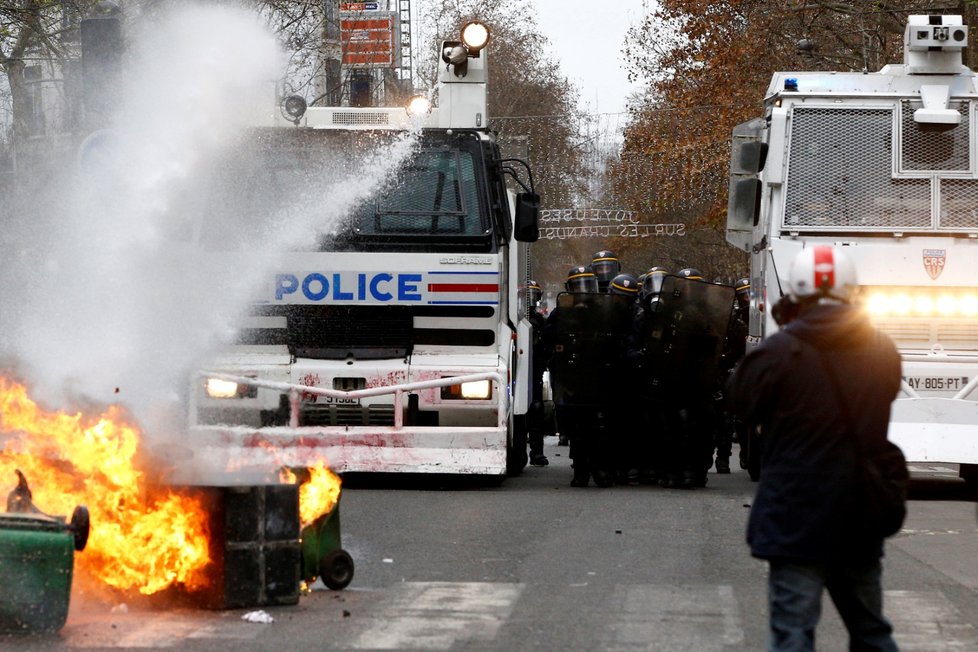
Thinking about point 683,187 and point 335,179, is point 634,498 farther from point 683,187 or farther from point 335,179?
point 683,187

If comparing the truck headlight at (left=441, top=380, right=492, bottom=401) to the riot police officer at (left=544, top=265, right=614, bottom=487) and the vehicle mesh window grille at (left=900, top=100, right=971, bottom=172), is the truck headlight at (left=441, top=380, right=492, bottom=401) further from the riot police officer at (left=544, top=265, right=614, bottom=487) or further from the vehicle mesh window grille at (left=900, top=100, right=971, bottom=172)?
the vehicle mesh window grille at (left=900, top=100, right=971, bottom=172)

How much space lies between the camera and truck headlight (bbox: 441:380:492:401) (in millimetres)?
13680

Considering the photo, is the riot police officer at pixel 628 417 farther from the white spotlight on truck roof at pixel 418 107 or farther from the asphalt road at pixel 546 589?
the white spotlight on truck roof at pixel 418 107

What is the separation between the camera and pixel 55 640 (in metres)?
7.14

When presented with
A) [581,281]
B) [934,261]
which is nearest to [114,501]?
[934,261]

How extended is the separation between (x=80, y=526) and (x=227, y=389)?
6.34 m

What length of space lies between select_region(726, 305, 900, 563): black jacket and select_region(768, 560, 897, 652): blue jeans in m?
0.06

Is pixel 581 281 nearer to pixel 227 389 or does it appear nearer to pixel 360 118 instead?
pixel 360 118

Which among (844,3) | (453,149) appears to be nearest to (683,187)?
(844,3)

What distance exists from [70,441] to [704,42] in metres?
31.6

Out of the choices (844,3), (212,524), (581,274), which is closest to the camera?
(212,524)

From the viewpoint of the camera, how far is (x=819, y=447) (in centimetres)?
529

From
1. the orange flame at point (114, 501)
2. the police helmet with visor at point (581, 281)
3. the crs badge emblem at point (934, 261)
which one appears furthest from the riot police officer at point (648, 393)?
the orange flame at point (114, 501)

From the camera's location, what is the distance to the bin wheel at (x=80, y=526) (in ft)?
23.9
